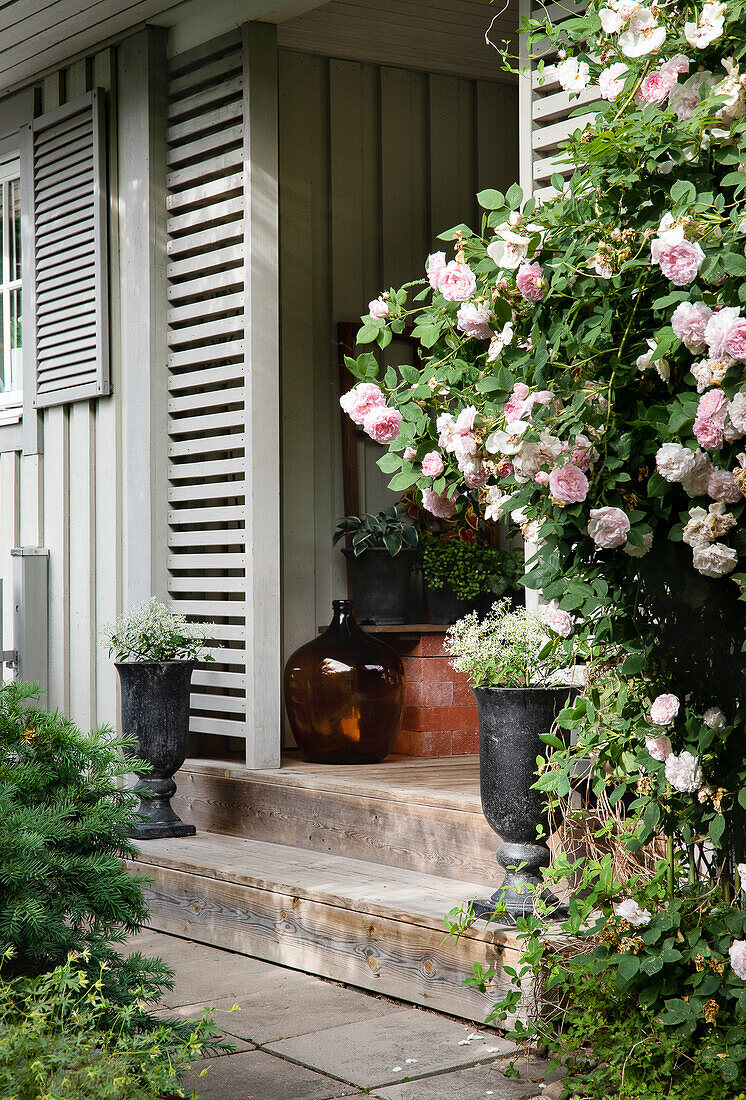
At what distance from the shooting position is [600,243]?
2.09m

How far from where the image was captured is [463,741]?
4.99 metres

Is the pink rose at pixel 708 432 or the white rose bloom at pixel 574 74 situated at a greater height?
the white rose bloom at pixel 574 74

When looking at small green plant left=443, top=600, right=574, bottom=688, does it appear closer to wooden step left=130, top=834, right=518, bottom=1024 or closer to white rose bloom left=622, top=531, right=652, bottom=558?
wooden step left=130, top=834, right=518, bottom=1024

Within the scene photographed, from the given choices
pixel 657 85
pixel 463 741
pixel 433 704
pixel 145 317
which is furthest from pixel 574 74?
pixel 463 741

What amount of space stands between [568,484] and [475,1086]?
1.35 m

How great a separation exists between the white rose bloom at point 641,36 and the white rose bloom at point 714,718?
1.13m

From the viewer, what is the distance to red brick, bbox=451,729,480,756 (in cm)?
497

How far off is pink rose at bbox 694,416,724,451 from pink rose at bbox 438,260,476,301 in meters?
0.52

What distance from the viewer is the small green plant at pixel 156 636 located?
4.41 metres

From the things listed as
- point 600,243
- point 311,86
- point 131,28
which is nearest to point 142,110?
point 131,28

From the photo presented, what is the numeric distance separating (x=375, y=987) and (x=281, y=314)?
2.89 metres

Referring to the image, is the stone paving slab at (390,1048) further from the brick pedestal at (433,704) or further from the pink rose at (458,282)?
the brick pedestal at (433,704)

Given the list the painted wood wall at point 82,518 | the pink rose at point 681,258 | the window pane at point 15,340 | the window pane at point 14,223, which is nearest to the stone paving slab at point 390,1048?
the pink rose at point 681,258

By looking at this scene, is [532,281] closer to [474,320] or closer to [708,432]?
[474,320]
